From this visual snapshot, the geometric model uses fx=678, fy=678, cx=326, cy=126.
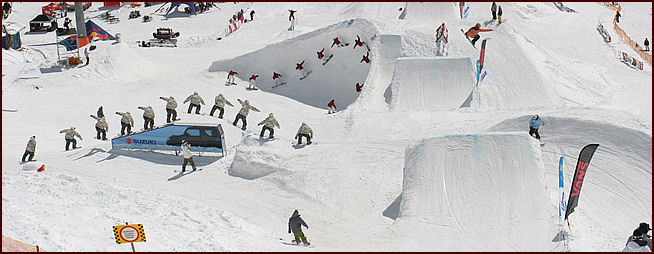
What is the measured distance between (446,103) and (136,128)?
37.8 ft

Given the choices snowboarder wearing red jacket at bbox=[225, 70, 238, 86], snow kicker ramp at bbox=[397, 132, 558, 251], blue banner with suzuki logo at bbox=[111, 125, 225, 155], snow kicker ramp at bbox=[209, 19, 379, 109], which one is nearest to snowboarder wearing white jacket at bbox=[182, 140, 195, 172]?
blue banner with suzuki logo at bbox=[111, 125, 225, 155]

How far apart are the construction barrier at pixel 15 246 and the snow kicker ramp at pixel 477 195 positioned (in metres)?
7.57

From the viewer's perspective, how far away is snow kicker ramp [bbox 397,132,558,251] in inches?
570

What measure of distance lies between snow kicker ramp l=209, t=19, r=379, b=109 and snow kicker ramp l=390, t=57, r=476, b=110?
127 inches

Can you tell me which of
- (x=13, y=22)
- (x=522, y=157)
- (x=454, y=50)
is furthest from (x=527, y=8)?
(x=13, y=22)

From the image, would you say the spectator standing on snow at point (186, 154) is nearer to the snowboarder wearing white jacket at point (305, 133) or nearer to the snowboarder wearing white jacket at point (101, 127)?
the snowboarder wearing white jacket at point (305, 133)

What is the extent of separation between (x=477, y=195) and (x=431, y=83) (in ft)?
35.6

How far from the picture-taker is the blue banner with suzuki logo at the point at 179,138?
2055 centimetres

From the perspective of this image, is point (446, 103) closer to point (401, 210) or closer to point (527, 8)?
point (401, 210)

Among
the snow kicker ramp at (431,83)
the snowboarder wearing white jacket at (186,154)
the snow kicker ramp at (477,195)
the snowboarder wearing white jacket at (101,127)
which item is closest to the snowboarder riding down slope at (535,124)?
the snow kicker ramp at (477,195)

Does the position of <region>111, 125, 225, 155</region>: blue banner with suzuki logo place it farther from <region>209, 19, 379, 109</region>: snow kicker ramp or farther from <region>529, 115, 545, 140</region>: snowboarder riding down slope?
<region>209, 19, 379, 109</region>: snow kicker ramp

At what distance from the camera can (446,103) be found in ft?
84.4

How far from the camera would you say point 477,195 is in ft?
52.6

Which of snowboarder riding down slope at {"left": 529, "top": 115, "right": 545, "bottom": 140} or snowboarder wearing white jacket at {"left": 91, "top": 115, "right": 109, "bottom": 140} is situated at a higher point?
snowboarder riding down slope at {"left": 529, "top": 115, "right": 545, "bottom": 140}
